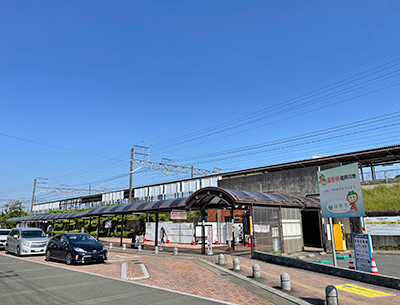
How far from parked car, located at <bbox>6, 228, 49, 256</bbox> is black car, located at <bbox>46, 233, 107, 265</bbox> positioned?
3.34 metres

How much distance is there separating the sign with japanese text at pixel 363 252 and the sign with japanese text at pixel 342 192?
863mm

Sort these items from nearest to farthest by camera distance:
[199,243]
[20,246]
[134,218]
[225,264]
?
[225,264] → [20,246] → [199,243] → [134,218]

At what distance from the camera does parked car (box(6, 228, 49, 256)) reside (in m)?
17.7

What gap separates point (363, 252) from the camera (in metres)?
10.2

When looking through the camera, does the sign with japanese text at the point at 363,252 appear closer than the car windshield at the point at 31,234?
Yes

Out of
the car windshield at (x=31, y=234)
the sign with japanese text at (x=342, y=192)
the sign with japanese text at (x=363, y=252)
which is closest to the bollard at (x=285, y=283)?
the sign with japanese text at (x=363, y=252)

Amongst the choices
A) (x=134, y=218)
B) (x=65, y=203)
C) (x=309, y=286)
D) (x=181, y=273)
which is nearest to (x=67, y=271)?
(x=181, y=273)

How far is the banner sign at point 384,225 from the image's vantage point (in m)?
19.3

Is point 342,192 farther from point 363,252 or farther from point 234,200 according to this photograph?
point 234,200

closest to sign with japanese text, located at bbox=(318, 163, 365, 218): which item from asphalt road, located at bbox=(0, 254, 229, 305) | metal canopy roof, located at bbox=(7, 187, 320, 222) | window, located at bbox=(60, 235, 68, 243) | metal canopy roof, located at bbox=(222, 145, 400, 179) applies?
metal canopy roof, located at bbox=(7, 187, 320, 222)

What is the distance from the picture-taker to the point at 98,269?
12305mm

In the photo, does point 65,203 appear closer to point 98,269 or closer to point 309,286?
point 98,269

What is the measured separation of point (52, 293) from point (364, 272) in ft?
33.2

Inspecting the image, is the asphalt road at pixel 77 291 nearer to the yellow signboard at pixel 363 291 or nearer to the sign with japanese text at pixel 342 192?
the yellow signboard at pixel 363 291
